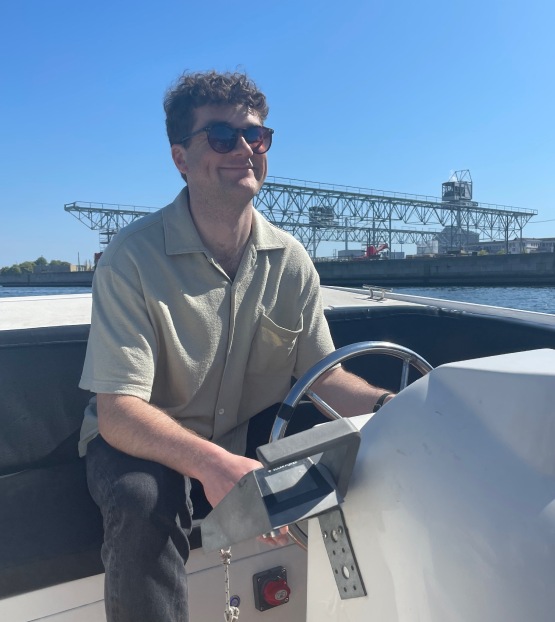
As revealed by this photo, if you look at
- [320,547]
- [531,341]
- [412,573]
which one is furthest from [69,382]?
[531,341]

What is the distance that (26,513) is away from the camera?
1.62 m

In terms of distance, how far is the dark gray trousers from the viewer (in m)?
1.09

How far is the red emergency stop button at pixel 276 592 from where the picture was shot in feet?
5.04

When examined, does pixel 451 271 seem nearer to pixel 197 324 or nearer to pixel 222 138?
pixel 222 138

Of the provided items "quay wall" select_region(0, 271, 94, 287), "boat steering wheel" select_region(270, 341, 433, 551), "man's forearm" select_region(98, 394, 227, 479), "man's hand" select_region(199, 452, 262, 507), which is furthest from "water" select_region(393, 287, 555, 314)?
"quay wall" select_region(0, 271, 94, 287)

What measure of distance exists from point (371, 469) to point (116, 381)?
0.74 meters

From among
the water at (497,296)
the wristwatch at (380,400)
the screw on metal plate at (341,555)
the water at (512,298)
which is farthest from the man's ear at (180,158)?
the water at (512,298)

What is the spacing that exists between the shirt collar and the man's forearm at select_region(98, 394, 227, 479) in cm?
45

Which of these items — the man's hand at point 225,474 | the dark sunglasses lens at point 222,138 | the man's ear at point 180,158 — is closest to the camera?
the man's hand at point 225,474

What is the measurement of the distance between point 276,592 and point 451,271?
31180 mm

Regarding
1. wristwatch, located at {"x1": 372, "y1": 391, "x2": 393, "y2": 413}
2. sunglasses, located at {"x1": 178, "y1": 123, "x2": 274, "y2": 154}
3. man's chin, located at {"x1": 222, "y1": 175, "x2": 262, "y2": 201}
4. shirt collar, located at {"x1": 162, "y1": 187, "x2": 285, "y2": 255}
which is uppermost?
sunglasses, located at {"x1": 178, "y1": 123, "x2": 274, "y2": 154}

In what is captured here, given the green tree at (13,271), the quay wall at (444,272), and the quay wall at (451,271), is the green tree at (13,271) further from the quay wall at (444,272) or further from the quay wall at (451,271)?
the quay wall at (451,271)

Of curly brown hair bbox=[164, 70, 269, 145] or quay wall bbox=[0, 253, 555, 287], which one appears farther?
quay wall bbox=[0, 253, 555, 287]

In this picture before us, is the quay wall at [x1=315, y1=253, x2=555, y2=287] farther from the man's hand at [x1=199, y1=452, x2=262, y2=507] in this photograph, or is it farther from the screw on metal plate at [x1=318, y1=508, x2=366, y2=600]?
the screw on metal plate at [x1=318, y1=508, x2=366, y2=600]
